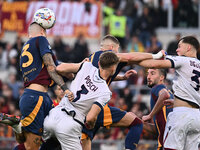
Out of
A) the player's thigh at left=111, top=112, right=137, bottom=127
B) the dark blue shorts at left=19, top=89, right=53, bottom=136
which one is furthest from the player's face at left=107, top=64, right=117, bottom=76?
the dark blue shorts at left=19, top=89, right=53, bottom=136

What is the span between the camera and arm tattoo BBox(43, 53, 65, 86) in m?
8.50

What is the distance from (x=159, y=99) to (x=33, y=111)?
252 centimetres

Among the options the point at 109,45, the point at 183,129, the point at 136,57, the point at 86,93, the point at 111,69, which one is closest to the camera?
the point at 86,93

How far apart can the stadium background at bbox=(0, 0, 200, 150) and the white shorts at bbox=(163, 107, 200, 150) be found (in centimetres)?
838

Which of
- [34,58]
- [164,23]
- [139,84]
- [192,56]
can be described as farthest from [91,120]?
[164,23]

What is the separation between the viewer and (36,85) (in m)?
8.67

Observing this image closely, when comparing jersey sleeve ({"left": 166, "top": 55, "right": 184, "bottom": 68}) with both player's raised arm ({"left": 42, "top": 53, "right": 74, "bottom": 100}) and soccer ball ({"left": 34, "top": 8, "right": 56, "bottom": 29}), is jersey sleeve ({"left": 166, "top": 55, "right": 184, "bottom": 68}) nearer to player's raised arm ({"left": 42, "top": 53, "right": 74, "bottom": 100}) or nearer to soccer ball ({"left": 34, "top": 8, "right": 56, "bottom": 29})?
player's raised arm ({"left": 42, "top": 53, "right": 74, "bottom": 100})

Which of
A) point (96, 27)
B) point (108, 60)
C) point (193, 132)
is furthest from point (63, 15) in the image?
point (108, 60)

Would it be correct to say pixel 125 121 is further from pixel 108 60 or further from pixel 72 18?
pixel 72 18

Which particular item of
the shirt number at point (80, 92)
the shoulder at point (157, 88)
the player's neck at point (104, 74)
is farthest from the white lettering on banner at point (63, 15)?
the shirt number at point (80, 92)

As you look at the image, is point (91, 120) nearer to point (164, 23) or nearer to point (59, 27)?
point (59, 27)

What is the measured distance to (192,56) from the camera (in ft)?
29.6

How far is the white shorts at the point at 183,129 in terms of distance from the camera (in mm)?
8750

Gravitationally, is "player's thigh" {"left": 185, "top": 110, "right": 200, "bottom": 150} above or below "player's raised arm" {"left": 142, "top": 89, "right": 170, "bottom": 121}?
below
